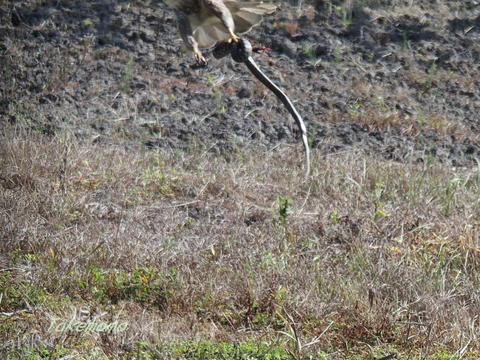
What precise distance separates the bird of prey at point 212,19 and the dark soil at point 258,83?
14.3 ft

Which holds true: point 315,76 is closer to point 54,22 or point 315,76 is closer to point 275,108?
point 275,108

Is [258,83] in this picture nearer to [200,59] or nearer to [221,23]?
[200,59]

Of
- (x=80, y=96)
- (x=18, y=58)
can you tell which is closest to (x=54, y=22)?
(x=18, y=58)

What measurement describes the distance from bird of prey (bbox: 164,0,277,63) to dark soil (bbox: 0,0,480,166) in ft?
14.3

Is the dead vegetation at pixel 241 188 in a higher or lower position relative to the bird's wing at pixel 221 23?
lower

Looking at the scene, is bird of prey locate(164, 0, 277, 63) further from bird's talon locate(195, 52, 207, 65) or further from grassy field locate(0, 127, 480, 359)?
grassy field locate(0, 127, 480, 359)

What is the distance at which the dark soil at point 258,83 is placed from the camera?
25.0 ft

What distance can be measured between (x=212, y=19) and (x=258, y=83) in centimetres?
587

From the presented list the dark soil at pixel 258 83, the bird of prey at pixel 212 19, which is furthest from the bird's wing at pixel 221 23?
the dark soil at pixel 258 83

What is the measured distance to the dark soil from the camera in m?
7.62

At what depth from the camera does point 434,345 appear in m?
3.92

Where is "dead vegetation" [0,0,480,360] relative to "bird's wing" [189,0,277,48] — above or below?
below

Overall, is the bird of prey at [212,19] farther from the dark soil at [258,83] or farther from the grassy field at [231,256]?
the dark soil at [258,83]

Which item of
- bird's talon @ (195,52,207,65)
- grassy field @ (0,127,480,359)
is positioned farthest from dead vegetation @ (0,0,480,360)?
bird's talon @ (195,52,207,65)
